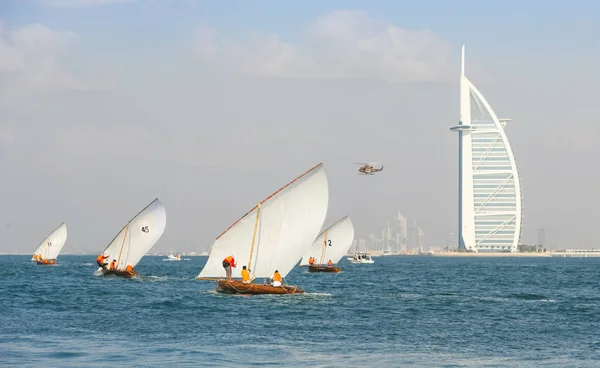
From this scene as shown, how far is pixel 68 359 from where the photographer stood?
32125 millimetres

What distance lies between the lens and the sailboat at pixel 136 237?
85.8 m

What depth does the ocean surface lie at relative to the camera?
32969 mm

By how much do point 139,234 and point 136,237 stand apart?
582 mm

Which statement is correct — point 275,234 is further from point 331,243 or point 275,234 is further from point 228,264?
point 331,243

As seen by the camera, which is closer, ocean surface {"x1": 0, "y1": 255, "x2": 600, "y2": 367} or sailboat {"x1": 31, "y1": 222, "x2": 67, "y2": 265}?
ocean surface {"x1": 0, "y1": 255, "x2": 600, "y2": 367}

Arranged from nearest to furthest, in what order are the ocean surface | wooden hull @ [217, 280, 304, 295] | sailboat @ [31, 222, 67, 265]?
the ocean surface
wooden hull @ [217, 280, 304, 295]
sailboat @ [31, 222, 67, 265]

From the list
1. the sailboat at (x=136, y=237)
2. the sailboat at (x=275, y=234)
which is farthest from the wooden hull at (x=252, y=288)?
the sailboat at (x=136, y=237)

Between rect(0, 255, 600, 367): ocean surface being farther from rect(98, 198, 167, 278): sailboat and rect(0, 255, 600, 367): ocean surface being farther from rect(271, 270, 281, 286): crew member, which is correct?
Result: rect(98, 198, 167, 278): sailboat

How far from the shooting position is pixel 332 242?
428 ft

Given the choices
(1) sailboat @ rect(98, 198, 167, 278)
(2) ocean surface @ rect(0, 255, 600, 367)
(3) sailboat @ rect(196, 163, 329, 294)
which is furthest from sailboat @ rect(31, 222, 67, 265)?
(3) sailboat @ rect(196, 163, 329, 294)

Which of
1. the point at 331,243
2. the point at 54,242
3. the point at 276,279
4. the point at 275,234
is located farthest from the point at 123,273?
the point at 54,242

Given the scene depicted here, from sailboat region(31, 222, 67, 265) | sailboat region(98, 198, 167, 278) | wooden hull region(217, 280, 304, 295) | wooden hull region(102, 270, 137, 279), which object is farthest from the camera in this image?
sailboat region(31, 222, 67, 265)

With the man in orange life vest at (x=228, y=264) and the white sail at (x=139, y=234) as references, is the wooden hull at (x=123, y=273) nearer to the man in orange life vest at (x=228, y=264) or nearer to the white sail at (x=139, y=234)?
the white sail at (x=139, y=234)

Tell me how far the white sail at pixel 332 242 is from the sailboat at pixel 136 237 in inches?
1688
